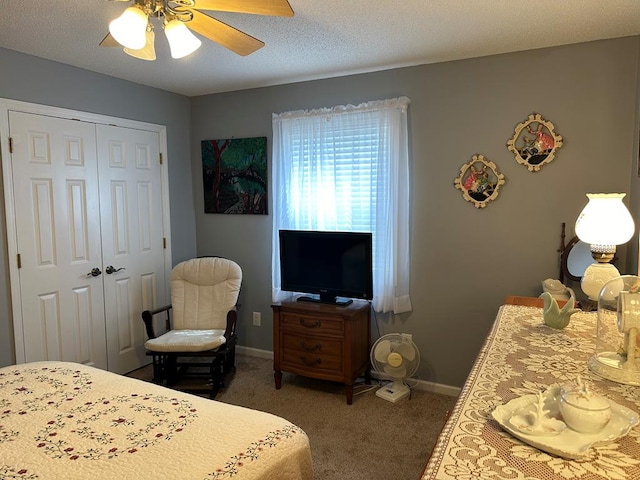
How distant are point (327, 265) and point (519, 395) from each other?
223cm

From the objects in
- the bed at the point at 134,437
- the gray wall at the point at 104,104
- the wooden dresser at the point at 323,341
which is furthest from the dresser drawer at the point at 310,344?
the bed at the point at 134,437

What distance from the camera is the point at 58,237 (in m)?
3.30

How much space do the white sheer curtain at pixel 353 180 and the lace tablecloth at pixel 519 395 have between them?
4.51 feet

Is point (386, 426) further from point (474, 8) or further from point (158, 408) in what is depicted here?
point (474, 8)

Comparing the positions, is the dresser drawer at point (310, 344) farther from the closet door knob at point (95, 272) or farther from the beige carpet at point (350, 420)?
the closet door knob at point (95, 272)

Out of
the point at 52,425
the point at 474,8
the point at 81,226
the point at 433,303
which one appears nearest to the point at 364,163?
the point at 433,303

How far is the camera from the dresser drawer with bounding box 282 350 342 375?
132 inches

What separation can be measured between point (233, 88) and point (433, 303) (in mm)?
2483

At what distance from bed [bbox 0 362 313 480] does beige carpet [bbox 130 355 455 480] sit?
1098 millimetres

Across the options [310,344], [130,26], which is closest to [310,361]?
[310,344]

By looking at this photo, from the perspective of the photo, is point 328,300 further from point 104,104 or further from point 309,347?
point 104,104

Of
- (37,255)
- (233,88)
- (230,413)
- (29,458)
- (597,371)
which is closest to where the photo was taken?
(29,458)

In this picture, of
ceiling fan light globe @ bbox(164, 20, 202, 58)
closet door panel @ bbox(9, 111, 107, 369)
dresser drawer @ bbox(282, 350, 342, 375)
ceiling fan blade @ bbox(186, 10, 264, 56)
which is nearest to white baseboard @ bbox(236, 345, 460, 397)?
dresser drawer @ bbox(282, 350, 342, 375)

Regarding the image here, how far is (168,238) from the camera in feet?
13.7
